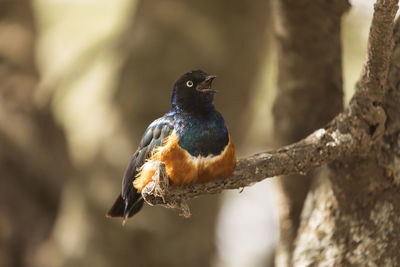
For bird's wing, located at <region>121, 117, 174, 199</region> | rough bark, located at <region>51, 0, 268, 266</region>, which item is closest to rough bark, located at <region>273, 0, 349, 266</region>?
bird's wing, located at <region>121, 117, 174, 199</region>

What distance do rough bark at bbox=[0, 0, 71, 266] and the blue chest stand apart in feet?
15.8

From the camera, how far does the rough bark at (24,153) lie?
7699 millimetres

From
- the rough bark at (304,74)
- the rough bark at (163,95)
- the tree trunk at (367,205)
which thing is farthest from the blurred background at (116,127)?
the tree trunk at (367,205)

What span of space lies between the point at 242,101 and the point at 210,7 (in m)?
1.31

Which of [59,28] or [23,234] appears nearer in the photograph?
[23,234]

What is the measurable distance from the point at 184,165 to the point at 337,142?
3.18 feet

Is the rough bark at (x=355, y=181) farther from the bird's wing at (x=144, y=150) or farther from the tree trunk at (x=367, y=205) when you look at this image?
the bird's wing at (x=144, y=150)

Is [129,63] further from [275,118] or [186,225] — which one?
[275,118]

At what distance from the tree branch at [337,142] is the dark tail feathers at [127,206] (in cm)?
44

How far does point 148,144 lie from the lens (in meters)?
3.67

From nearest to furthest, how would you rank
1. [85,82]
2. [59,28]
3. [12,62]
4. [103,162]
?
[103,162] < [12,62] < [85,82] < [59,28]

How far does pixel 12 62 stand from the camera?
8180 mm

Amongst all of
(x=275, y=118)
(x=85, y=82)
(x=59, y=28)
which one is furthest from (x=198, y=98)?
(x=59, y=28)

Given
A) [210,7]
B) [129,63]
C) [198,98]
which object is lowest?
[198,98]
